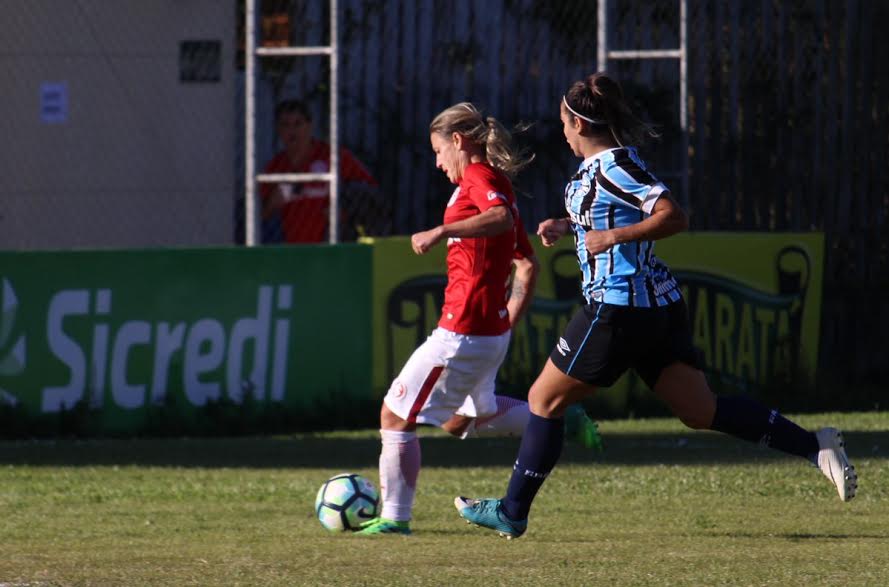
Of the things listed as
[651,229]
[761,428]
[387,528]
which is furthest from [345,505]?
[651,229]

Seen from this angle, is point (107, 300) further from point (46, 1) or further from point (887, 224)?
point (887, 224)

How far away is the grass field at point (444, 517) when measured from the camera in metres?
6.60

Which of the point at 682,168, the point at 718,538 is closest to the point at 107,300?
the point at 682,168

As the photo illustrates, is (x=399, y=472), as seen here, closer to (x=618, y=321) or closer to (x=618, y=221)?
(x=618, y=321)

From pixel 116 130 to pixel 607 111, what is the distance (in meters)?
7.30

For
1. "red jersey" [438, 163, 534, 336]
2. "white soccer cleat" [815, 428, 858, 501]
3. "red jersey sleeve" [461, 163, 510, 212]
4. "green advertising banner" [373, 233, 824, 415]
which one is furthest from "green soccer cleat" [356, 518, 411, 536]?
"green advertising banner" [373, 233, 824, 415]

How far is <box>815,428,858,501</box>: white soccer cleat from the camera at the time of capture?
7.01m

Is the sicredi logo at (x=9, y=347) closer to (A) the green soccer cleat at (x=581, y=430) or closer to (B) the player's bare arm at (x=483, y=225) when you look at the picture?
(A) the green soccer cleat at (x=581, y=430)

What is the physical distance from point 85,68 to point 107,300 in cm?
212

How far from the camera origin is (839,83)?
46.9ft

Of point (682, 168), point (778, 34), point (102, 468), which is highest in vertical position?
point (778, 34)

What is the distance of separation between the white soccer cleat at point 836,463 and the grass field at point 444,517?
241 mm

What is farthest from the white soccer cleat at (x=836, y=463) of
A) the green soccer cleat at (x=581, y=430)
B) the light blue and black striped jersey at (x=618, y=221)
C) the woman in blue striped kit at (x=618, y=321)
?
the green soccer cleat at (x=581, y=430)

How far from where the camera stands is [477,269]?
25.5 feet
